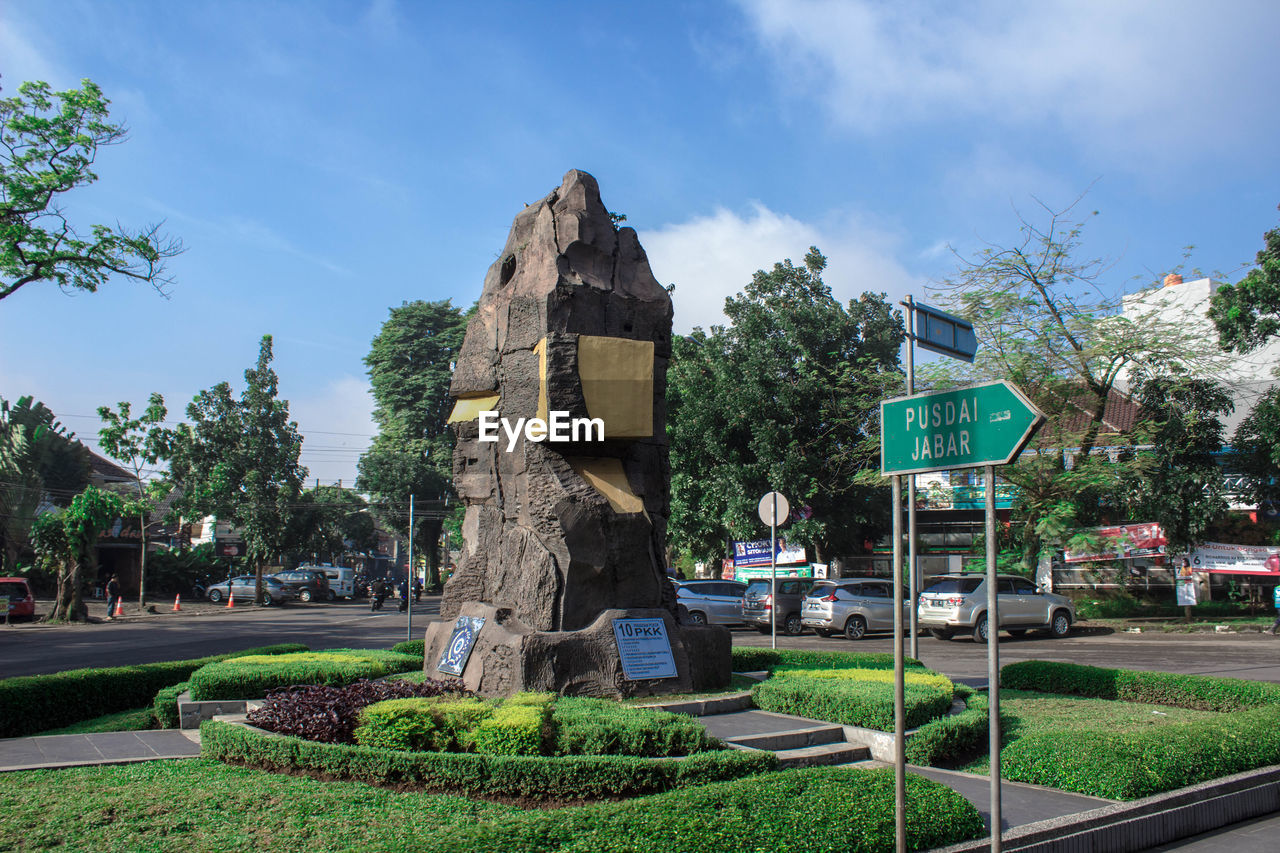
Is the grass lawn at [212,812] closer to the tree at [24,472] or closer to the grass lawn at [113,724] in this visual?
the grass lawn at [113,724]

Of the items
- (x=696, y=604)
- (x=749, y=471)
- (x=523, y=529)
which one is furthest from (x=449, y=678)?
(x=749, y=471)

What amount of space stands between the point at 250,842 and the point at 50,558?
1070 inches

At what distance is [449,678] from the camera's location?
31.0 ft

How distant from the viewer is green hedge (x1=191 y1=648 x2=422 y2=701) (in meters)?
9.20

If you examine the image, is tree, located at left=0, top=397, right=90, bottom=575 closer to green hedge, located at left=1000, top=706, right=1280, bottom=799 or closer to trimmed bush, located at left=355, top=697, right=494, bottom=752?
trimmed bush, located at left=355, top=697, right=494, bottom=752

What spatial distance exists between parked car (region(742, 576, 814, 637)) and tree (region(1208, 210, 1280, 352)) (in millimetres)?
14057

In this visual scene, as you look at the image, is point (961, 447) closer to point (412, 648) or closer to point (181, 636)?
point (412, 648)

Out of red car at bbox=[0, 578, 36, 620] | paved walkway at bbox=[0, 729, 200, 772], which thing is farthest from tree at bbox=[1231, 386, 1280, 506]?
red car at bbox=[0, 578, 36, 620]

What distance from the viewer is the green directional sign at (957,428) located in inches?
161

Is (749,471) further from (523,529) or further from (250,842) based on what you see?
(250,842)

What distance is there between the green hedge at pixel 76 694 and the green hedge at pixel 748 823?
737 centimetres

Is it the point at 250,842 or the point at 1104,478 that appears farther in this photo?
the point at 1104,478

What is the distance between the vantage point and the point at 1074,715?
9.86 meters

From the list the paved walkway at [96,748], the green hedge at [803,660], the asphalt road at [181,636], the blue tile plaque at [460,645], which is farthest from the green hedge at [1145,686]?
the asphalt road at [181,636]
